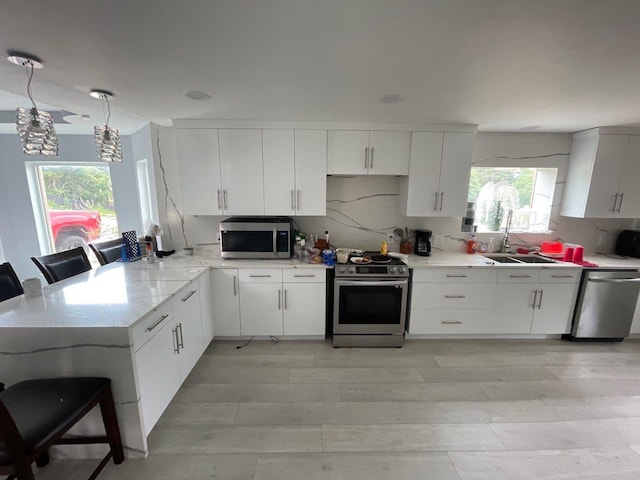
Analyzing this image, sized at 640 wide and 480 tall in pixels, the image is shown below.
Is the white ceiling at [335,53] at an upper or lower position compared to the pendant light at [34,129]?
upper

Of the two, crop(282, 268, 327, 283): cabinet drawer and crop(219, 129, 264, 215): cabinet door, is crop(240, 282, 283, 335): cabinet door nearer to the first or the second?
crop(282, 268, 327, 283): cabinet drawer

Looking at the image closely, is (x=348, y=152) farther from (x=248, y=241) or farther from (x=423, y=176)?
(x=248, y=241)

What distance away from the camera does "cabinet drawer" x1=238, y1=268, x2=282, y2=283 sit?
2.63 metres

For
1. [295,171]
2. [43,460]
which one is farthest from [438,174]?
[43,460]

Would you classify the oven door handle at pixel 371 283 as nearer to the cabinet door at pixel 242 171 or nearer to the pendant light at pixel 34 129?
the cabinet door at pixel 242 171

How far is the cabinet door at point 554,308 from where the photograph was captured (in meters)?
2.72

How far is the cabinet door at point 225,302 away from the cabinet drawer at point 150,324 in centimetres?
79

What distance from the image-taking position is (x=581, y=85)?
1.66 m

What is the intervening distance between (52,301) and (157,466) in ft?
4.07

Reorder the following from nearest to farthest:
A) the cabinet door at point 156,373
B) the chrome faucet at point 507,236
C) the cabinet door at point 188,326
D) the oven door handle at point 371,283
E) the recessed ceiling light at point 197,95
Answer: the cabinet door at point 156,373, the recessed ceiling light at point 197,95, the cabinet door at point 188,326, the oven door handle at point 371,283, the chrome faucet at point 507,236

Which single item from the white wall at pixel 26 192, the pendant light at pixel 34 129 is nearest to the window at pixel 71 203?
Result: the white wall at pixel 26 192

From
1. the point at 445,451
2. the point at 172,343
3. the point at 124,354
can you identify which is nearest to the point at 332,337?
the point at 445,451

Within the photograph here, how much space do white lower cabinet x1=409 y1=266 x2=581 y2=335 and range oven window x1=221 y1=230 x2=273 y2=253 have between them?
5.30ft

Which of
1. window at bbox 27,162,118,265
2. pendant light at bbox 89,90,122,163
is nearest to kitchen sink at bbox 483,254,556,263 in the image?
pendant light at bbox 89,90,122,163
